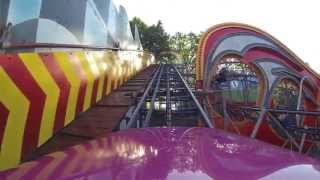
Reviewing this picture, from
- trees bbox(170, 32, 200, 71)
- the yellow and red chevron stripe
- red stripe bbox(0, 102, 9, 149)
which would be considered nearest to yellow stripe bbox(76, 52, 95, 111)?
the yellow and red chevron stripe

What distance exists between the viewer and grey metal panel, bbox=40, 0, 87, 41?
13.5 feet

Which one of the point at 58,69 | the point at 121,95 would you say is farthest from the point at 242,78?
the point at 58,69

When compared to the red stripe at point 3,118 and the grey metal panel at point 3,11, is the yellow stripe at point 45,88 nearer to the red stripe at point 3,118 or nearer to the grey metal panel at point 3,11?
the grey metal panel at point 3,11

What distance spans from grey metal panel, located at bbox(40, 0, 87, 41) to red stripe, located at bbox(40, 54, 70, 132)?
41cm

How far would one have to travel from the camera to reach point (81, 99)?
193 inches

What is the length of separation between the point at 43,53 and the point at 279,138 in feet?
43.4

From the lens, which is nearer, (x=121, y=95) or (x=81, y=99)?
(x=81, y=99)

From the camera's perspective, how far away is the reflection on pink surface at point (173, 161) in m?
1.50

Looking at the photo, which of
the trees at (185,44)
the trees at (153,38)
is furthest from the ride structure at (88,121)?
the trees at (153,38)

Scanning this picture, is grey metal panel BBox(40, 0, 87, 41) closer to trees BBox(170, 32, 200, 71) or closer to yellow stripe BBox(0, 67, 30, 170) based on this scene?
yellow stripe BBox(0, 67, 30, 170)

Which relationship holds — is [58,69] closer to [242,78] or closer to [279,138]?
[279,138]

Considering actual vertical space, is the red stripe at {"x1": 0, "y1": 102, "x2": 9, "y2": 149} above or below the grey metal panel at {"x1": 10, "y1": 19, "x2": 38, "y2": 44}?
below

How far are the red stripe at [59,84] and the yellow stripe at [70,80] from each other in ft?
0.27

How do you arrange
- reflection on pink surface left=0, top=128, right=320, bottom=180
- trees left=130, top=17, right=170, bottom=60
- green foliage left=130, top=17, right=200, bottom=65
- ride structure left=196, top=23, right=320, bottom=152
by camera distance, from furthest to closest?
trees left=130, top=17, right=170, bottom=60, green foliage left=130, top=17, right=200, bottom=65, ride structure left=196, top=23, right=320, bottom=152, reflection on pink surface left=0, top=128, right=320, bottom=180
